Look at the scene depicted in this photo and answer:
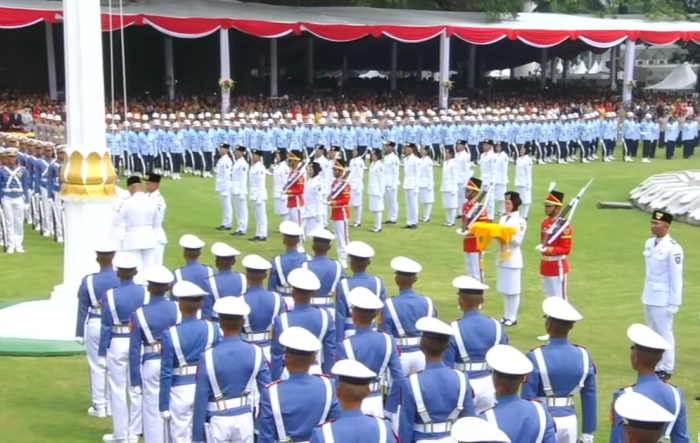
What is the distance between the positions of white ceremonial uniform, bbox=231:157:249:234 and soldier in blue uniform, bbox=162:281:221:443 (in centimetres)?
1058

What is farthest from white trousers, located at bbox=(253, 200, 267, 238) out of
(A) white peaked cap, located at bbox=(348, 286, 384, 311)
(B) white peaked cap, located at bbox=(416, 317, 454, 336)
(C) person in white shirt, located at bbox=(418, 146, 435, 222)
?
(B) white peaked cap, located at bbox=(416, 317, 454, 336)

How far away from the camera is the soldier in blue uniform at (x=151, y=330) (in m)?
6.84

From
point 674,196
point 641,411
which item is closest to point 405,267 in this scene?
point 641,411

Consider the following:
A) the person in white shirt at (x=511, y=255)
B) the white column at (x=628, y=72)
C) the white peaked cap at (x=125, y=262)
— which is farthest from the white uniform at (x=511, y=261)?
the white column at (x=628, y=72)

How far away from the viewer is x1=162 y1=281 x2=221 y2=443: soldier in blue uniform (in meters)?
6.19

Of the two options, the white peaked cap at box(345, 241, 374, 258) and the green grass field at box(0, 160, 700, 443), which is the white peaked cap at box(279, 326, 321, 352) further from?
the green grass field at box(0, 160, 700, 443)

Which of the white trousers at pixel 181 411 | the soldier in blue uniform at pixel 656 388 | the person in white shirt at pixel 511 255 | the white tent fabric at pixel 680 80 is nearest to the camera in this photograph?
the soldier in blue uniform at pixel 656 388

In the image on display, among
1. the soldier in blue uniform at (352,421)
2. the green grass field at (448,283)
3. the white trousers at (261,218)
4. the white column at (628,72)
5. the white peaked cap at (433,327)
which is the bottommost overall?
the green grass field at (448,283)

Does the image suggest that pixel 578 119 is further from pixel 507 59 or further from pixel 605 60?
pixel 605 60

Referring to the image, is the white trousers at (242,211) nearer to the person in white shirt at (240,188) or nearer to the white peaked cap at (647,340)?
the person in white shirt at (240,188)

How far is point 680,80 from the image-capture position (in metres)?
49.3

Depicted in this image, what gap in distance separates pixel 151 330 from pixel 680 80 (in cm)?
4662

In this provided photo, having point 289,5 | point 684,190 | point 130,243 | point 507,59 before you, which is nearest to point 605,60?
point 507,59

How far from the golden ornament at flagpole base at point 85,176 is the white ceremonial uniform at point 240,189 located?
671cm
